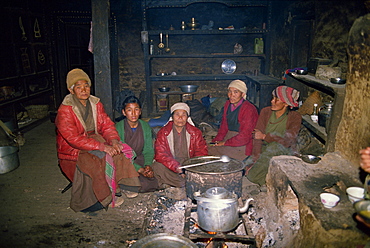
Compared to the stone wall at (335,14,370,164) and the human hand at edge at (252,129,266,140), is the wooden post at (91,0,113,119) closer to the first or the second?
the human hand at edge at (252,129,266,140)

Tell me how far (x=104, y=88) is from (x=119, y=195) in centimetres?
170

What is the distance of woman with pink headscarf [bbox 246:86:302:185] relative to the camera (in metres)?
4.55

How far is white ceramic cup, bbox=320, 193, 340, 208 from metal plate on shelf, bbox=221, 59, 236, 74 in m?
7.65

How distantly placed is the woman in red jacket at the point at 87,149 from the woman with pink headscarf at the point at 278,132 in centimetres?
188

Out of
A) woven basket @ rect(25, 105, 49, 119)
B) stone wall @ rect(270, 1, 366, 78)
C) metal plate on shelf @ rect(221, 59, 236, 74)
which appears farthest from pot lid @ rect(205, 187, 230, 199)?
metal plate on shelf @ rect(221, 59, 236, 74)

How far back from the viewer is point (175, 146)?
14.7ft

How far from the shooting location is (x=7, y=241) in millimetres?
3381

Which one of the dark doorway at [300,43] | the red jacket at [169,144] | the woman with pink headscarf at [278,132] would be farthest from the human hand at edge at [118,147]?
the dark doorway at [300,43]

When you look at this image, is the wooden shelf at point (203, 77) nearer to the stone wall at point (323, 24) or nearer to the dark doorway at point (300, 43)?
the stone wall at point (323, 24)

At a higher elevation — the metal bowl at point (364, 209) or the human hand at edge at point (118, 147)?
the metal bowl at point (364, 209)

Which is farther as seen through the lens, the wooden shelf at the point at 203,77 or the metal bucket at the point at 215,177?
the wooden shelf at the point at 203,77

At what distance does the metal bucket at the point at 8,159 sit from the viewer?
509cm

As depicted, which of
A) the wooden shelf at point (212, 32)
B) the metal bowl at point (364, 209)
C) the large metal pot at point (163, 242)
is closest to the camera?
the metal bowl at point (364, 209)

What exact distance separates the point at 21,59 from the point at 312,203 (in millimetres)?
7943
